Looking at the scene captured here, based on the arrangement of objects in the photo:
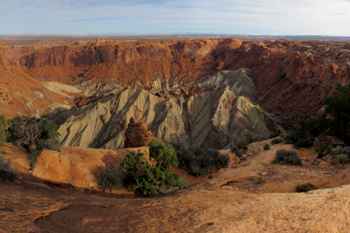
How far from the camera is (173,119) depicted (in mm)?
40156

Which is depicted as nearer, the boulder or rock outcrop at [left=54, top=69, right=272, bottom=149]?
the boulder

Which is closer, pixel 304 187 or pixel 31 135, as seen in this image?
pixel 304 187

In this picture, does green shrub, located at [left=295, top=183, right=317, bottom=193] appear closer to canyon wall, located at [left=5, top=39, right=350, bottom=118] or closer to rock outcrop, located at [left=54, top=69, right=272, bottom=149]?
rock outcrop, located at [left=54, top=69, right=272, bottom=149]

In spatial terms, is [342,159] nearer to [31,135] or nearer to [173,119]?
[31,135]

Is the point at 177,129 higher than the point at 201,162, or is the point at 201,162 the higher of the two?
the point at 201,162

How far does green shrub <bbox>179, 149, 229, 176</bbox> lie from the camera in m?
20.9

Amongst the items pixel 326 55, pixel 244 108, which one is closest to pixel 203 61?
pixel 326 55

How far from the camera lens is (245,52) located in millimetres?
68500

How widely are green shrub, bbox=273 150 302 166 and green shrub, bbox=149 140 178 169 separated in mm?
4598

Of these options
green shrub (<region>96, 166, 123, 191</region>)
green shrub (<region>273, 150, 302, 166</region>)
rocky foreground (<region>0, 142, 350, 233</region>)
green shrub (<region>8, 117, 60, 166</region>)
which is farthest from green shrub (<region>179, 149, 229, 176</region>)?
rocky foreground (<region>0, 142, 350, 233</region>)

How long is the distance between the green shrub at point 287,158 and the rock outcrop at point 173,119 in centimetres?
1234

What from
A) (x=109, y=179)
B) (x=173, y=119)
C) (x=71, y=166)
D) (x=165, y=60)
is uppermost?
(x=165, y=60)

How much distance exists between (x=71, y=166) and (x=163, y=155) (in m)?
4.24

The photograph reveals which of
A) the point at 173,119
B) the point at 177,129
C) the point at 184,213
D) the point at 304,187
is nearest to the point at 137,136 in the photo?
the point at 304,187
